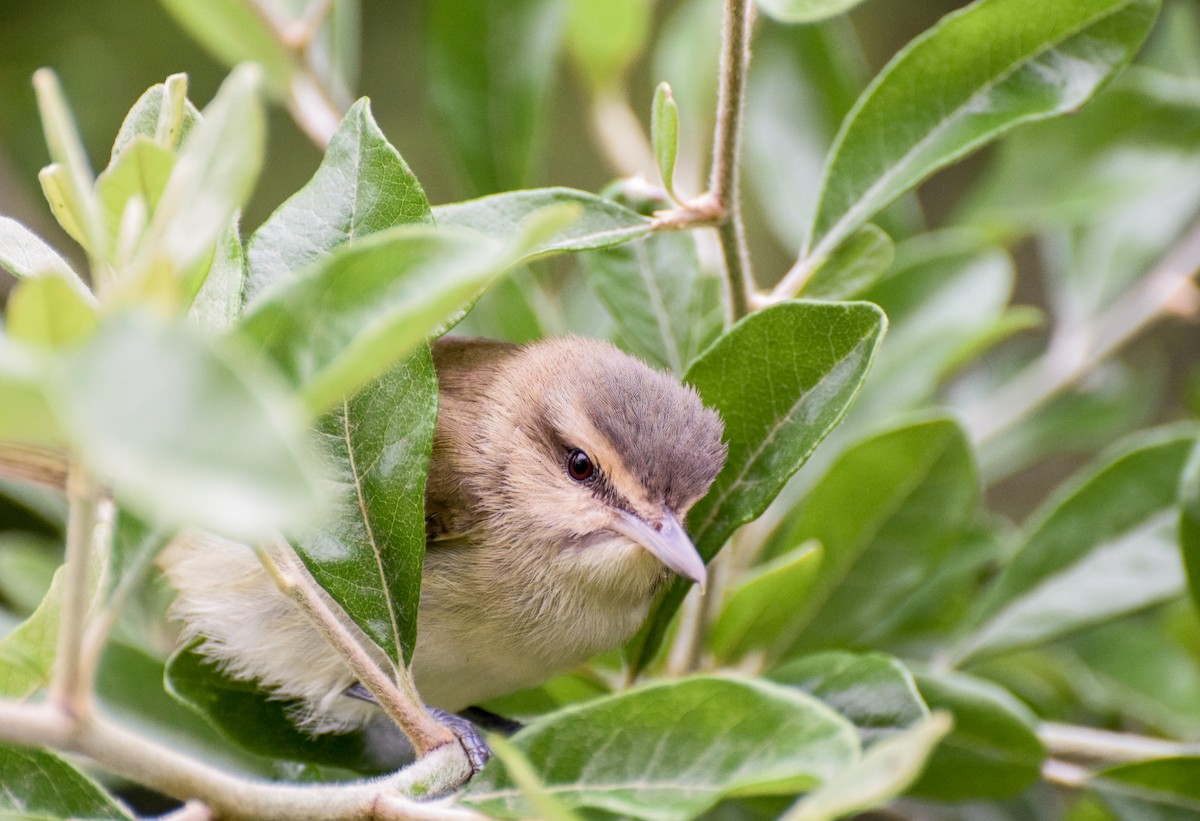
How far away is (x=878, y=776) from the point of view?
902 millimetres

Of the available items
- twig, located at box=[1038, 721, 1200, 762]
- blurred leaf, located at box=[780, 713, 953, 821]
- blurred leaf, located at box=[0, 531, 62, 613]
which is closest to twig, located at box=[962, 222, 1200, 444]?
twig, located at box=[1038, 721, 1200, 762]

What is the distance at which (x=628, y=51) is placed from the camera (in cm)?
280

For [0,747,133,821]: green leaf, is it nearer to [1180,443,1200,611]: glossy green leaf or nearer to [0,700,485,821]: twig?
[0,700,485,821]: twig

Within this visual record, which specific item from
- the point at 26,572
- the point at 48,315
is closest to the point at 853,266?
the point at 48,315

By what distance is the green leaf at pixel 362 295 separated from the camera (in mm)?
853

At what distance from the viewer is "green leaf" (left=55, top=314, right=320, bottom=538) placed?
2.12ft

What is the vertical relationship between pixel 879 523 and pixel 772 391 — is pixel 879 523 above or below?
below

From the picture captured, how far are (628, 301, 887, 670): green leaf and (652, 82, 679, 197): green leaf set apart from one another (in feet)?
0.75

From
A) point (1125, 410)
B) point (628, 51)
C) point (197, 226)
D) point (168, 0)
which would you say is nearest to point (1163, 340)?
point (1125, 410)

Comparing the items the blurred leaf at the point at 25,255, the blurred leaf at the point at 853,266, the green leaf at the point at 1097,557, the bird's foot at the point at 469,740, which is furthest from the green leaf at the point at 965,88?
the blurred leaf at the point at 25,255

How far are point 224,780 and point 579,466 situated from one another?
3.39ft

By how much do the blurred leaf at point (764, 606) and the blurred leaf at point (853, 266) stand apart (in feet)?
1.34

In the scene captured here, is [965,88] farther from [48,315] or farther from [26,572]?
[26,572]

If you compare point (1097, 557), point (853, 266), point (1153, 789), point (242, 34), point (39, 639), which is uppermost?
point (242, 34)
